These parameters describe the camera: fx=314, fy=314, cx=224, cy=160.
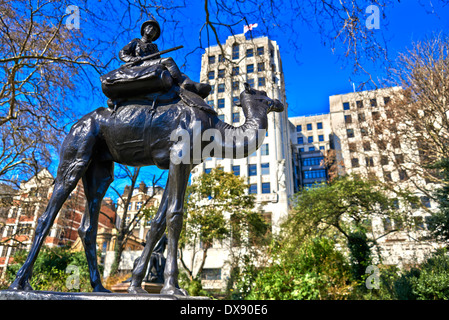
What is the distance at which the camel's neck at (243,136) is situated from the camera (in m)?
3.10

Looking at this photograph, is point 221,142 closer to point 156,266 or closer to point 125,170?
point 156,266

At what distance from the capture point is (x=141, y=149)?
3.13m

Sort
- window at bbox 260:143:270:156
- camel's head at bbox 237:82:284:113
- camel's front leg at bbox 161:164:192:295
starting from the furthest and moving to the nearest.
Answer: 1. window at bbox 260:143:270:156
2. camel's head at bbox 237:82:284:113
3. camel's front leg at bbox 161:164:192:295

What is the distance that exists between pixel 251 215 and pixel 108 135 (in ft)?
76.0

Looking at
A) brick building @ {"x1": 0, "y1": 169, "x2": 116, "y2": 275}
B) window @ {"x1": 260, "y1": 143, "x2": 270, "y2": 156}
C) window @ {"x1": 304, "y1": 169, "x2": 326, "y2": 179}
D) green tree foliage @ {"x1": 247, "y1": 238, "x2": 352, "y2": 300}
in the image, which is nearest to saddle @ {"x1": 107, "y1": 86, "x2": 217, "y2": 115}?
brick building @ {"x1": 0, "y1": 169, "x2": 116, "y2": 275}

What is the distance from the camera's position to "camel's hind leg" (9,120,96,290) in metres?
2.96

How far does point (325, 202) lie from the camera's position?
60.8 feet

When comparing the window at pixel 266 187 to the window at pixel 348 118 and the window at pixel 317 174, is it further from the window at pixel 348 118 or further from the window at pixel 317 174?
the window at pixel 317 174

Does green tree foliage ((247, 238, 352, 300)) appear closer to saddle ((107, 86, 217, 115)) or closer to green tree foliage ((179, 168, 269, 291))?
saddle ((107, 86, 217, 115))

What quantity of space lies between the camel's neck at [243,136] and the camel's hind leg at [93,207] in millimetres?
1332

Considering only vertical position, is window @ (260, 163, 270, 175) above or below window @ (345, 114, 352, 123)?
below

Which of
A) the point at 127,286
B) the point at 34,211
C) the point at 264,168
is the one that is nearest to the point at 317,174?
the point at 264,168

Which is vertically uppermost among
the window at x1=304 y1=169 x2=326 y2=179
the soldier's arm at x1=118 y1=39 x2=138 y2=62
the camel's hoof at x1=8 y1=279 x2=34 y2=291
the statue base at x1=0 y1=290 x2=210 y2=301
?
the window at x1=304 y1=169 x2=326 y2=179

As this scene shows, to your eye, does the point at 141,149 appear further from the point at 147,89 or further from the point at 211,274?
the point at 211,274
